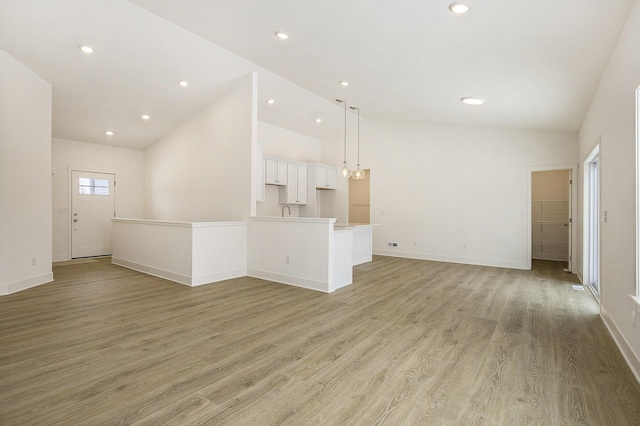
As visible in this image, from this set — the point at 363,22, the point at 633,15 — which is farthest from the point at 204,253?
the point at 633,15

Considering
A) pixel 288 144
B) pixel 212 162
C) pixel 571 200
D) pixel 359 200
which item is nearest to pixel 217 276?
pixel 212 162

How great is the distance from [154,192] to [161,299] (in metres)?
5.20

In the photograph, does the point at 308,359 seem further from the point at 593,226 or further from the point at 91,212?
the point at 91,212

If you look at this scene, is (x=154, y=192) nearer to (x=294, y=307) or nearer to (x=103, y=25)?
(x=103, y=25)

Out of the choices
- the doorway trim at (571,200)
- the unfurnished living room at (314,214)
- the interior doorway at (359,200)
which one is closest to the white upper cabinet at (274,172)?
the unfurnished living room at (314,214)

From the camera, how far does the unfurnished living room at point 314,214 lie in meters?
2.19

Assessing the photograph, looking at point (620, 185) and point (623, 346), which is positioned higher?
point (620, 185)

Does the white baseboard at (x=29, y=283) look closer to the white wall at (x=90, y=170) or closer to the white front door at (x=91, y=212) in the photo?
the white wall at (x=90, y=170)

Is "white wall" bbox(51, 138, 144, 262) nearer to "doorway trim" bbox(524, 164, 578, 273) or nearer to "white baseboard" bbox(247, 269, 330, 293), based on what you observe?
"white baseboard" bbox(247, 269, 330, 293)

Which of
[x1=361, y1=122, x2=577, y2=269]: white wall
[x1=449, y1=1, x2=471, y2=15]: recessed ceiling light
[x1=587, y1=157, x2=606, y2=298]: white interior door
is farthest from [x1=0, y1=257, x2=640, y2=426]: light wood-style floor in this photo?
[x1=449, y1=1, x2=471, y2=15]: recessed ceiling light

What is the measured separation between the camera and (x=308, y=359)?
8.32 feet

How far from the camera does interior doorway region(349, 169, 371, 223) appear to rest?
1036cm

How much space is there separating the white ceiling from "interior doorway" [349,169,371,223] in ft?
12.3

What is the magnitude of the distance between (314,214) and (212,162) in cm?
315
